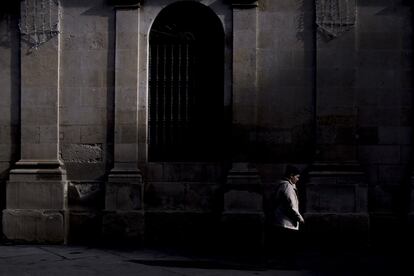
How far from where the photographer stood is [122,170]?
13422 millimetres

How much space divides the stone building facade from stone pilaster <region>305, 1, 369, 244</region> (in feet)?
0.09

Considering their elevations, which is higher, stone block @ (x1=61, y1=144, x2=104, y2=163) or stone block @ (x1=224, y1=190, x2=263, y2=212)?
stone block @ (x1=61, y1=144, x2=104, y2=163)

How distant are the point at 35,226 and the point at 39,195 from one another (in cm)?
64

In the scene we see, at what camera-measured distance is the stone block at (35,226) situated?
13367 mm

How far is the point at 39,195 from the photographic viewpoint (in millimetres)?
13492

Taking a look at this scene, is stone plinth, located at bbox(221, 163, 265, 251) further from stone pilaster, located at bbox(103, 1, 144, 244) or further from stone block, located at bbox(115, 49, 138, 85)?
stone block, located at bbox(115, 49, 138, 85)

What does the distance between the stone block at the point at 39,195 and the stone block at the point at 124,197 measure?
1.01 m

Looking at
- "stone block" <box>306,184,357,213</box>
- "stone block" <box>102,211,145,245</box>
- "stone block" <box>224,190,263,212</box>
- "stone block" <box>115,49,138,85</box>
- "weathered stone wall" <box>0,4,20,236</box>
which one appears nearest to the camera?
"stone block" <box>306,184,357,213</box>

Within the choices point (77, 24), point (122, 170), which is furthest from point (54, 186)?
point (77, 24)

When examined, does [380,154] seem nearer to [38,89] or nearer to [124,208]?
[124,208]

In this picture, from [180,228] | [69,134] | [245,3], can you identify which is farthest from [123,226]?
[245,3]

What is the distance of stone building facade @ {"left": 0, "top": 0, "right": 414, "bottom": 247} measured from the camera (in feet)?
43.0

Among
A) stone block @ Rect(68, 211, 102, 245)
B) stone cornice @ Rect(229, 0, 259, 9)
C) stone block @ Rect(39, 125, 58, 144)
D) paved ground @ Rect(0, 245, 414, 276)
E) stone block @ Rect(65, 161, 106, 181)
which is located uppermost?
stone cornice @ Rect(229, 0, 259, 9)

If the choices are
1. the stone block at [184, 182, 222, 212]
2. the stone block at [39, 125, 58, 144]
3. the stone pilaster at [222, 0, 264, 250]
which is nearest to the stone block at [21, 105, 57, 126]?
the stone block at [39, 125, 58, 144]
